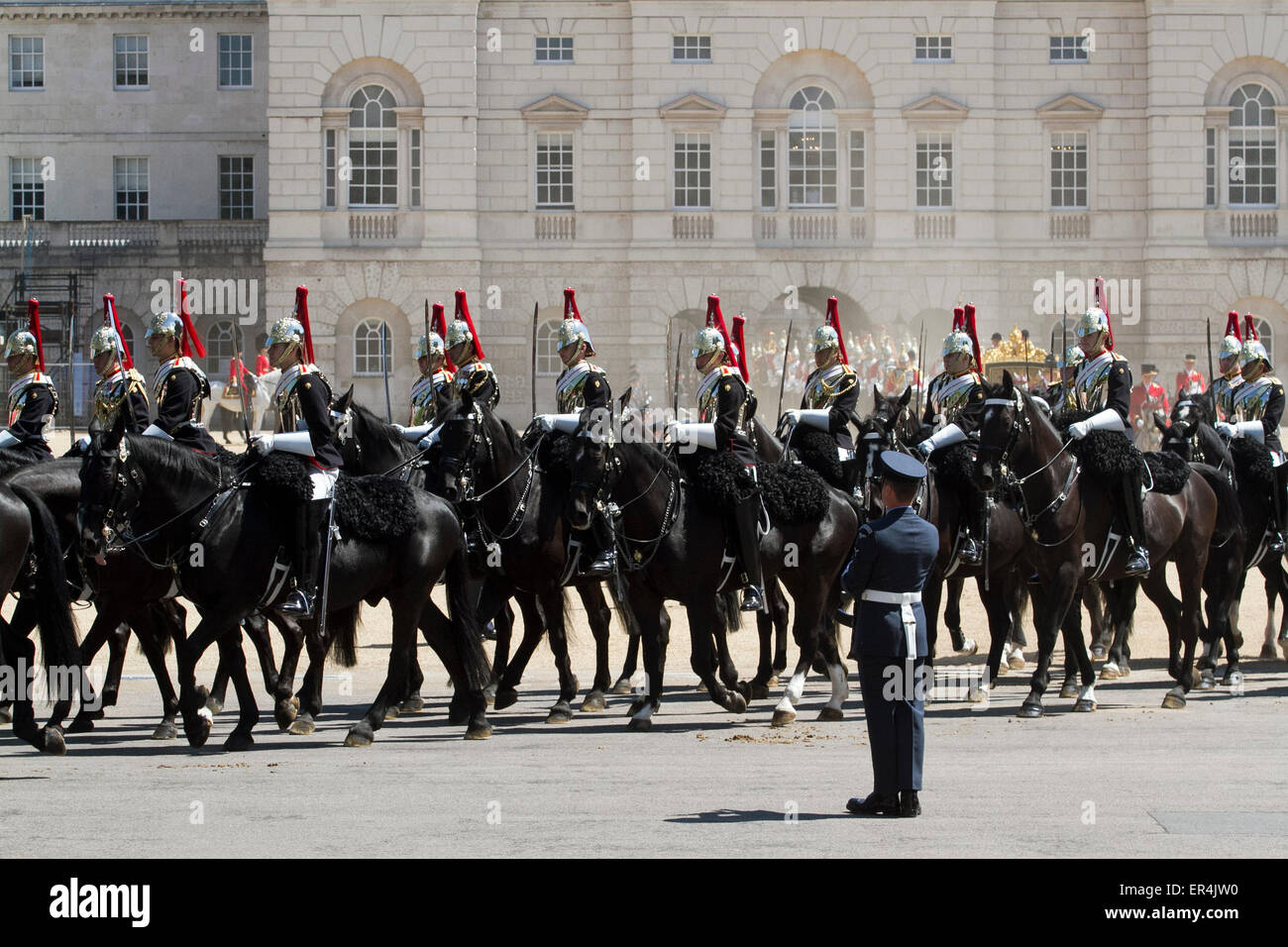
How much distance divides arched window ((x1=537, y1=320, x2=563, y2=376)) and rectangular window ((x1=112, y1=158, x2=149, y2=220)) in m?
13.6

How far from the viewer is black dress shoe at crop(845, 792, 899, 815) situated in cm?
1045

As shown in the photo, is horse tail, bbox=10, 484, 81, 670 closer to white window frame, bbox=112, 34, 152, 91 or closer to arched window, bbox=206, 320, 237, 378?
arched window, bbox=206, 320, 237, 378

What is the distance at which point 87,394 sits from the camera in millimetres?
43812

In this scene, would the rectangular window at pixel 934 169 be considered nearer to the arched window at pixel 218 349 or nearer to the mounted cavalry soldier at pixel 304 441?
the arched window at pixel 218 349

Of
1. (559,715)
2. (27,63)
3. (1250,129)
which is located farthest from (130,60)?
(559,715)

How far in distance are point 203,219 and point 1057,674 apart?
37294 millimetres

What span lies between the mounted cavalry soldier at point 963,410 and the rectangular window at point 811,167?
101ft

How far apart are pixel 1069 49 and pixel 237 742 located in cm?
3927

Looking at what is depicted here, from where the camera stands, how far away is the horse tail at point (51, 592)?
1245cm

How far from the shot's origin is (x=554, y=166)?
48.0 meters

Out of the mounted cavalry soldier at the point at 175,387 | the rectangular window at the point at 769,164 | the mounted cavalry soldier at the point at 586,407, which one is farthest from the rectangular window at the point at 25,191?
the mounted cavalry soldier at the point at 175,387

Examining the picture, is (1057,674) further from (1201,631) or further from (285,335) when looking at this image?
(285,335)

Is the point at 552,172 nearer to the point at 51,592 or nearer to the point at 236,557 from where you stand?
the point at 236,557
